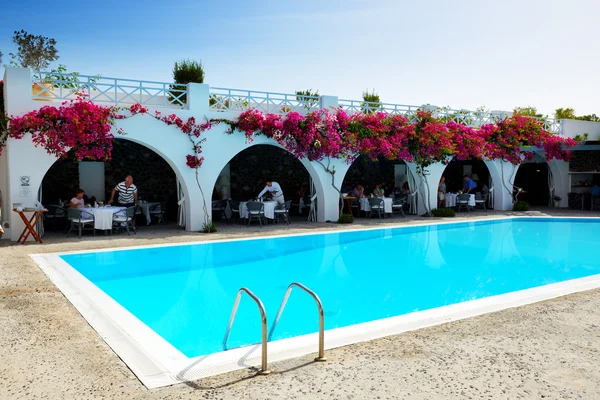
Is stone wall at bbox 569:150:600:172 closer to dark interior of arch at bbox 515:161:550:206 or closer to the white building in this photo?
dark interior of arch at bbox 515:161:550:206

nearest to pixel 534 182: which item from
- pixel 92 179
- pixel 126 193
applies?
pixel 126 193

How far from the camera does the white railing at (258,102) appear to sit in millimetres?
14289

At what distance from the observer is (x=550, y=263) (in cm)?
985

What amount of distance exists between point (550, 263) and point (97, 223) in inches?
427

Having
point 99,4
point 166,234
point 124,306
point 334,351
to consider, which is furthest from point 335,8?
point 334,351

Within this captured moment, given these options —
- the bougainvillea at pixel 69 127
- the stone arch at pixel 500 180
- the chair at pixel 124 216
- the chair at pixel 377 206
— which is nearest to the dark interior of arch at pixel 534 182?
the stone arch at pixel 500 180

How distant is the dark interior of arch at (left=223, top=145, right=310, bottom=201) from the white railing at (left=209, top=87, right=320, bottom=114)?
3.39 metres

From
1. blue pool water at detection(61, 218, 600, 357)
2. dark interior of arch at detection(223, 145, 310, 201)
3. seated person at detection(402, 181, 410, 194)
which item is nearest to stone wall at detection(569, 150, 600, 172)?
seated person at detection(402, 181, 410, 194)

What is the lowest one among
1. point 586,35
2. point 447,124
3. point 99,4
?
point 447,124

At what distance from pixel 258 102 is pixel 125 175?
5532mm

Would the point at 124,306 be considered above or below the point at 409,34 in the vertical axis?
below

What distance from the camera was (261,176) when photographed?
19.6 metres

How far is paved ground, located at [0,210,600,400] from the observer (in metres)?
3.56

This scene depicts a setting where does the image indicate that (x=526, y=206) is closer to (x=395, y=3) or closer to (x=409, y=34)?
(x=409, y=34)
